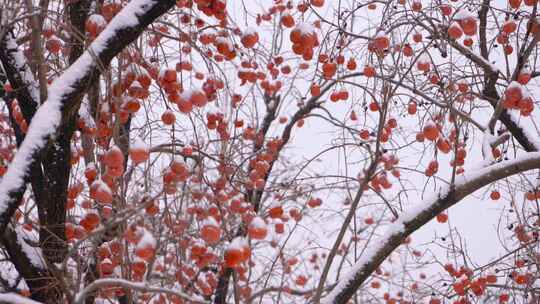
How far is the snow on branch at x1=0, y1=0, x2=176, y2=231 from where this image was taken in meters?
2.28

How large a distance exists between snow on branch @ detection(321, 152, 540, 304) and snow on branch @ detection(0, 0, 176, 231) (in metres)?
1.65

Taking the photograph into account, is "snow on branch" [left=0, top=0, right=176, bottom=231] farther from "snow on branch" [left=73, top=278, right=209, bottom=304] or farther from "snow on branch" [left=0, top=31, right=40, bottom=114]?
"snow on branch" [left=73, top=278, right=209, bottom=304]

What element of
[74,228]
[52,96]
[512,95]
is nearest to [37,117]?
[52,96]

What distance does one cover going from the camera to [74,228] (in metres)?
3.14

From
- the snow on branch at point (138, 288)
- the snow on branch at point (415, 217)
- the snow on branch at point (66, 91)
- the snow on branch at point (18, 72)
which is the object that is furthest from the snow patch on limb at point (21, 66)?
the snow on branch at point (415, 217)

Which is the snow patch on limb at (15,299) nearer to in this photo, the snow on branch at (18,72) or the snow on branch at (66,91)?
the snow on branch at (66,91)

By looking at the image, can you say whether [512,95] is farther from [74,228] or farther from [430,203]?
[74,228]

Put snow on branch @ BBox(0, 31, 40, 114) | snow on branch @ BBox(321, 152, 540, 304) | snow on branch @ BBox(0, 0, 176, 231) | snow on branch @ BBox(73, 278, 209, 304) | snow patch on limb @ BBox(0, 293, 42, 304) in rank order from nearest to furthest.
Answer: snow on branch @ BBox(73, 278, 209, 304) → snow patch on limb @ BBox(0, 293, 42, 304) → snow on branch @ BBox(0, 0, 176, 231) → snow on branch @ BBox(0, 31, 40, 114) → snow on branch @ BBox(321, 152, 540, 304)

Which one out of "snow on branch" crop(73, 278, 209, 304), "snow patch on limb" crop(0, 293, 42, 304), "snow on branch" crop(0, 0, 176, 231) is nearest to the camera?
"snow on branch" crop(73, 278, 209, 304)

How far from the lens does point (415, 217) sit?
2.96 metres

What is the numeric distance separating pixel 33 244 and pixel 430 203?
221 centimetres

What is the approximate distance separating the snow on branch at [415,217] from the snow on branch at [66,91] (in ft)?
5.41

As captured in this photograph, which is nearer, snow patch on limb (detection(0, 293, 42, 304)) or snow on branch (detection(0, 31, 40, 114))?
snow patch on limb (detection(0, 293, 42, 304))

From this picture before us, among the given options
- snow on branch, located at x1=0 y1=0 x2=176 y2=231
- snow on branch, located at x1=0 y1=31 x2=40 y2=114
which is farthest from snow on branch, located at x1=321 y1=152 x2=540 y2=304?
snow on branch, located at x1=0 y1=31 x2=40 y2=114
